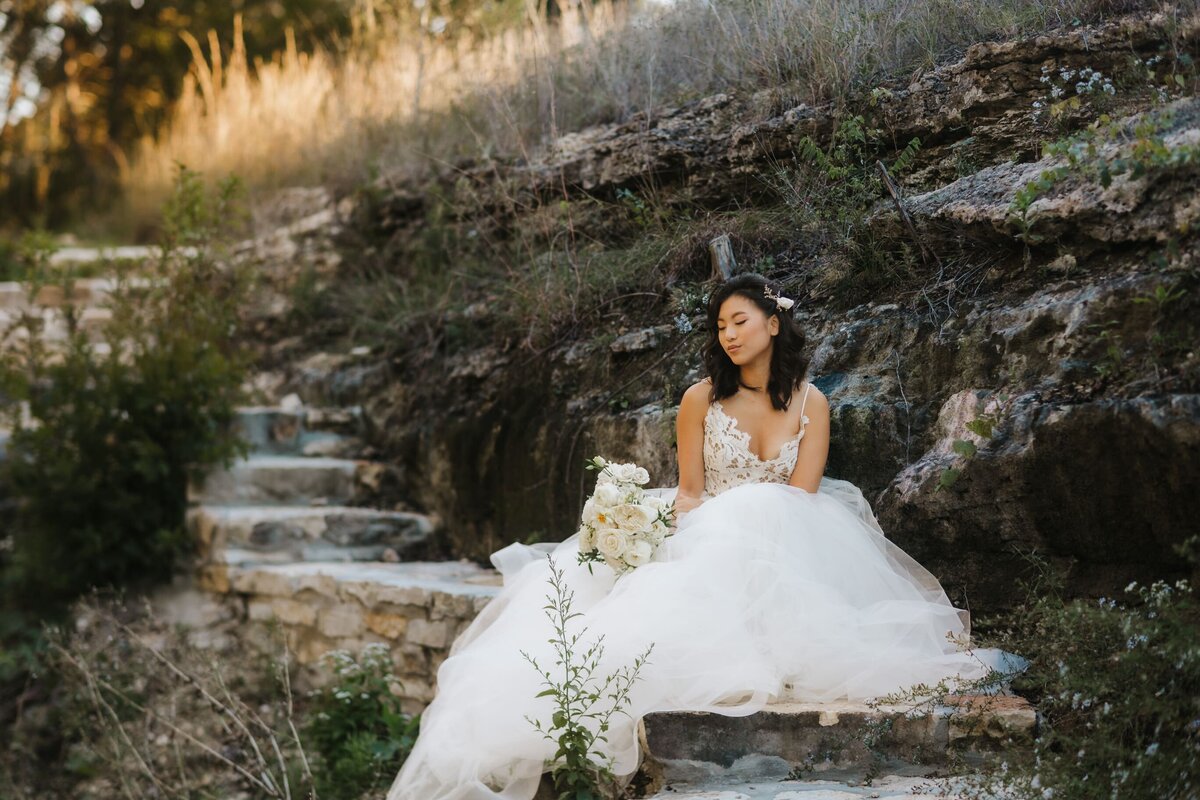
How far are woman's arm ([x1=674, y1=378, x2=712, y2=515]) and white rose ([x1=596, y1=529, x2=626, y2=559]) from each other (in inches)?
25.0

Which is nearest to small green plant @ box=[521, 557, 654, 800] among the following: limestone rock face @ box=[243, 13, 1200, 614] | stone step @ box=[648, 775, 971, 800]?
stone step @ box=[648, 775, 971, 800]

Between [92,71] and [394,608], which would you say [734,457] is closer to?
[394,608]

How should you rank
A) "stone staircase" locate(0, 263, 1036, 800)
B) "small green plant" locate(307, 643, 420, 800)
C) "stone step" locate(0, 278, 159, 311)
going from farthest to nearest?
"stone step" locate(0, 278, 159, 311), "small green plant" locate(307, 643, 420, 800), "stone staircase" locate(0, 263, 1036, 800)

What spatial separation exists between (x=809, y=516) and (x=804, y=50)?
2794mm

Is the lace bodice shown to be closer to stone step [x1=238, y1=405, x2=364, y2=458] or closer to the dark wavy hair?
the dark wavy hair

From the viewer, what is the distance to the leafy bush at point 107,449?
5.91 meters

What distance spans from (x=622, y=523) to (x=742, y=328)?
0.91 meters

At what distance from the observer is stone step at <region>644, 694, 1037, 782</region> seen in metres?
2.91

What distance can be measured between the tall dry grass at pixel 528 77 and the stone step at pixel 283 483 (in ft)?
Result: 6.36

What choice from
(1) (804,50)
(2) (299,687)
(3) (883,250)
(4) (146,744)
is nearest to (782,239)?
(3) (883,250)

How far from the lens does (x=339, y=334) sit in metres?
7.68

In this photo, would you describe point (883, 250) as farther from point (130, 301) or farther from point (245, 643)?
point (130, 301)

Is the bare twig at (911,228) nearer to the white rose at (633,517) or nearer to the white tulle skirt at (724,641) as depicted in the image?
the white tulle skirt at (724,641)

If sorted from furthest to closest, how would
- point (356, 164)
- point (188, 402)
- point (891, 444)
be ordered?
point (356, 164) → point (188, 402) → point (891, 444)
